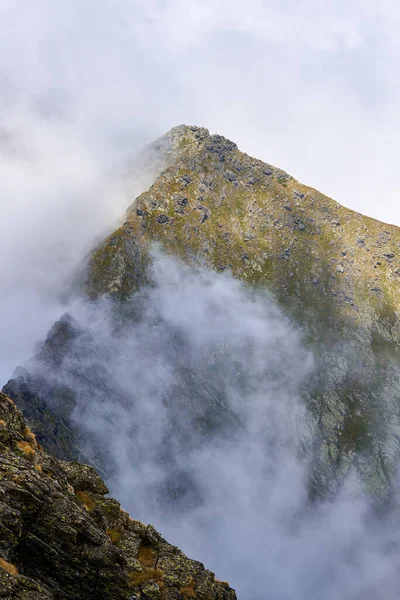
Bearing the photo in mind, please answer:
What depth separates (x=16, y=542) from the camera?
1050 inches

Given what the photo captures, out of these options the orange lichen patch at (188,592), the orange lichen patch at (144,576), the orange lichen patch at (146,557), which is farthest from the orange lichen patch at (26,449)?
the orange lichen patch at (188,592)

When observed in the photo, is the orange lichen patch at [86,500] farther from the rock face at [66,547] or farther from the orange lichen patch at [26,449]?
the orange lichen patch at [26,449]

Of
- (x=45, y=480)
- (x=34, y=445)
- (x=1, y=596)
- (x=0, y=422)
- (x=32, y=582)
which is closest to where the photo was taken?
(x=1, y=596)

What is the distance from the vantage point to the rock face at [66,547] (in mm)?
27156

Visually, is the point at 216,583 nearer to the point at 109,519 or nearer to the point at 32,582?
the point at 109,519

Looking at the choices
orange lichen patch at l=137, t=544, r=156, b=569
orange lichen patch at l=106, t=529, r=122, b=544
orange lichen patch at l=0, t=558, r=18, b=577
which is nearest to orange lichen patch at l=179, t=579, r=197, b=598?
orange lichen patch at l=137, t=544, r=156, b=569

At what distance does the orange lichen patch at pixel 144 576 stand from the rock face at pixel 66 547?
73mm

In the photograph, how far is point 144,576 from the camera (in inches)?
1363

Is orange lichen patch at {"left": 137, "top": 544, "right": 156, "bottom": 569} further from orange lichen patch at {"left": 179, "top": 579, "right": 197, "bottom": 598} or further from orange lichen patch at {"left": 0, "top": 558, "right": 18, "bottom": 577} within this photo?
orange lichen patch at {"left": 0, "top": 558, "right": 18, "bottom": 577}

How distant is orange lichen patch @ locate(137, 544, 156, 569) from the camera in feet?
121

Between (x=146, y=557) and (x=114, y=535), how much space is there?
3.11 meters

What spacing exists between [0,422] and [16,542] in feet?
30.0

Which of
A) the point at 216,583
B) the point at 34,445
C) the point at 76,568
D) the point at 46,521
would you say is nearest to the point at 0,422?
the point at 34,445

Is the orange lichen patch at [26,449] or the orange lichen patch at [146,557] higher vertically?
the orange lichen patch at [26,449]
